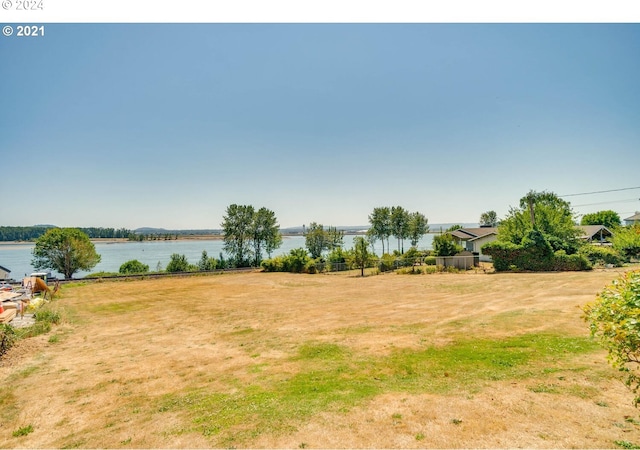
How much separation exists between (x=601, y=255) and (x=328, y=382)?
37455mm

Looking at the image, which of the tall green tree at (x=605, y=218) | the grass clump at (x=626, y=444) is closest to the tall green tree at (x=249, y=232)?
the grass clump at (x=626, y=444)

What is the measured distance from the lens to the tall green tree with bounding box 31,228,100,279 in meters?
47.9

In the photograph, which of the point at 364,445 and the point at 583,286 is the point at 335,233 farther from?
the point at 364,445

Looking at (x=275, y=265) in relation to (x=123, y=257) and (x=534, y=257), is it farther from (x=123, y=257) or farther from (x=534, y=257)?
(x=123, y=257)

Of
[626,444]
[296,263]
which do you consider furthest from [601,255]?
[626,444]

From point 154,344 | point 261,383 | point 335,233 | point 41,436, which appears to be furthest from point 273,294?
point 335,233

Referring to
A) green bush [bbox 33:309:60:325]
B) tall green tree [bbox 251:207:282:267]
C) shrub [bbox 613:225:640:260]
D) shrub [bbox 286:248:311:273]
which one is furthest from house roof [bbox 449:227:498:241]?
green bush [bbox 33:309:60:325]

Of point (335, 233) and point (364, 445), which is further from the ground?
point (335, 233)

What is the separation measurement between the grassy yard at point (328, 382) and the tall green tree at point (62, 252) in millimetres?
39220

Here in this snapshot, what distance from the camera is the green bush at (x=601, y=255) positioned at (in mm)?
31266

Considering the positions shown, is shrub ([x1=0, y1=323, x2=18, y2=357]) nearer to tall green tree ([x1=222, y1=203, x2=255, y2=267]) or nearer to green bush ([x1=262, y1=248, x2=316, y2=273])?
green bush ([x1=262, y1=248, x2=316, y2=273])

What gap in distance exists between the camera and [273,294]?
26016 mm

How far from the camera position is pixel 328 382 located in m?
8.23

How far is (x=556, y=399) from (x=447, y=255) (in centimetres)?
3634
